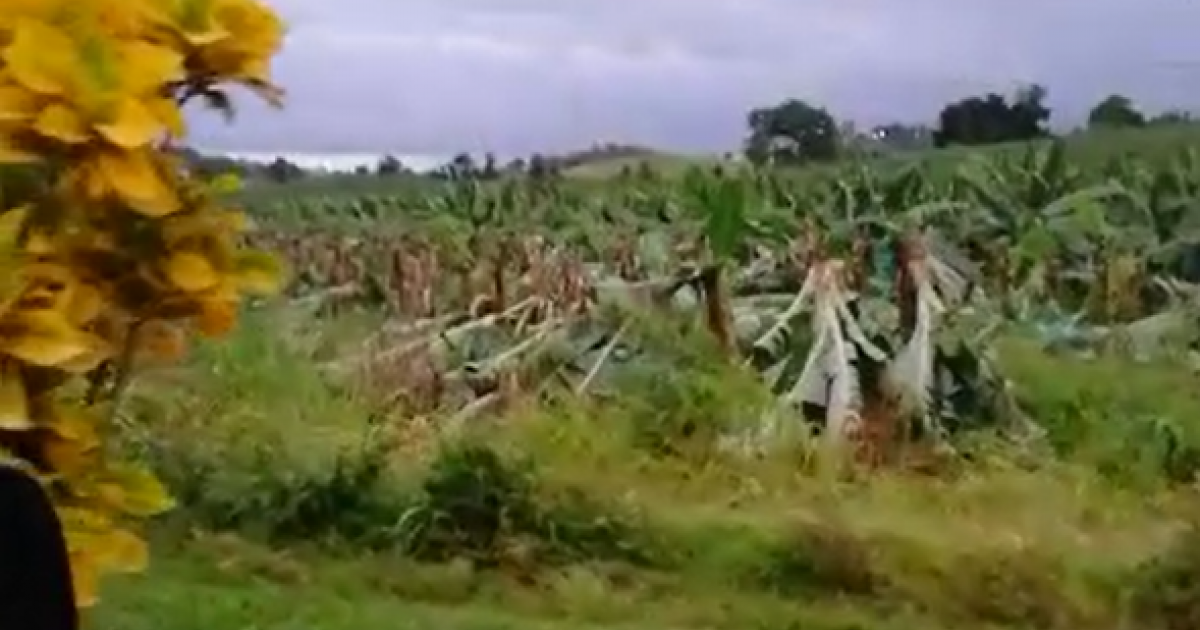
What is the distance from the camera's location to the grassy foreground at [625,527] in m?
3.86

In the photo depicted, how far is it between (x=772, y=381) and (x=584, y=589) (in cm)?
130

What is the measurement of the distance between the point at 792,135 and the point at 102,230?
252 inches

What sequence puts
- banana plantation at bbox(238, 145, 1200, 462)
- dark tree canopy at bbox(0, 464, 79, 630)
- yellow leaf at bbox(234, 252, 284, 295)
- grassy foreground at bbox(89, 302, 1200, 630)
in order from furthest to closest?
banana plantation at bbox(238, 145, 1200, 462)
grassy foreground at bbox(89, 302, 1200, 630)
yellow leaf at bbox(234, 252, 284, 295)
dark tree canopy at bbox(0, 464, 79, 630)

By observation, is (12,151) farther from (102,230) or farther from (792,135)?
(792,135)

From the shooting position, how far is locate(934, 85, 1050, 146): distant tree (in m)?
7.02

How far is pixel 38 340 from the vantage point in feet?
2.97

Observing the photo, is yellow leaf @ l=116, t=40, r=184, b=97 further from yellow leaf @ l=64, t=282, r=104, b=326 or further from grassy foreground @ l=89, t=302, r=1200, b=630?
grassy foreground @ l=89, t=302, r=1200, b=630

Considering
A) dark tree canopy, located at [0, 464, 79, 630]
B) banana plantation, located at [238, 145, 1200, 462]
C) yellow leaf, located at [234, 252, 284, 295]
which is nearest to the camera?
dark tree canopy, located at [0, 464, 79, 630]

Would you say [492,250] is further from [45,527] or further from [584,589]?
[45,527]

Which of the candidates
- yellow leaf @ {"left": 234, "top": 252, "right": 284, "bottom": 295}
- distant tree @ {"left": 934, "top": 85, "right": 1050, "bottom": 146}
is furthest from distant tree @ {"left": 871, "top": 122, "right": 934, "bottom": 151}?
yellow leaf @ {"left": 234, "top": 252, "right": 284, "bottom": 295}

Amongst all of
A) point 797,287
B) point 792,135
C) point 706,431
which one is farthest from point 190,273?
point 792,135

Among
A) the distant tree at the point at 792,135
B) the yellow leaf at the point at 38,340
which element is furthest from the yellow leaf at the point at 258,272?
the distant tree at the point at 792,135

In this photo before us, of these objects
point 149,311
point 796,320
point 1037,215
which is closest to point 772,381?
point 796,320

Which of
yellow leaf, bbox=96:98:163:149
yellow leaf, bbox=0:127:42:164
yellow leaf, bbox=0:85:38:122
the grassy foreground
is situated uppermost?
yellow leaf, bbox=0:85:38:122
